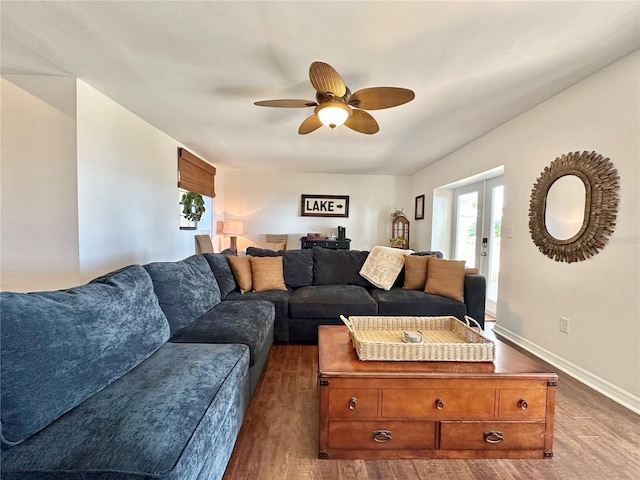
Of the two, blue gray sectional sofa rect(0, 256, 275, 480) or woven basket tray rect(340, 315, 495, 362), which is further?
woven basket tray rect(340, 315, 495, 362)

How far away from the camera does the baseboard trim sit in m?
1.85

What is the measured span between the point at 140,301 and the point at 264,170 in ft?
16.2

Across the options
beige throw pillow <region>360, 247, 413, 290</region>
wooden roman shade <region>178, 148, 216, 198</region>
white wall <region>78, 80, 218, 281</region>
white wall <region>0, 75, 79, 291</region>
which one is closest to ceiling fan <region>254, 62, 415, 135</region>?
beige throw pillow <region>360, 247, 413, 290</region>

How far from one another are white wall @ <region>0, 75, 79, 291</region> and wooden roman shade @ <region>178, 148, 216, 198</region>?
1776 mm

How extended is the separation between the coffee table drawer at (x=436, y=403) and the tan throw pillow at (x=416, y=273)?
5.62 ft

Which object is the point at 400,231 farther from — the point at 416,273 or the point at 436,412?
the point at 436,412

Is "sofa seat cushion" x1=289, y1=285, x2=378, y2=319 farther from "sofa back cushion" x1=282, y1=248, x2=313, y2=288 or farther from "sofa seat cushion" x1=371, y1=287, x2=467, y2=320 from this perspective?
"sofa back cushion" x1=282, y1=248, x2=313, y2=288

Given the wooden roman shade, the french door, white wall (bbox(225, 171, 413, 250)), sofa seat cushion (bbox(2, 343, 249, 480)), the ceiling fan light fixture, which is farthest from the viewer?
white wall (bbox(225, 171, 413, 250))

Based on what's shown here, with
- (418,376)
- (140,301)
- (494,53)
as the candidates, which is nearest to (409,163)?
(494,53)

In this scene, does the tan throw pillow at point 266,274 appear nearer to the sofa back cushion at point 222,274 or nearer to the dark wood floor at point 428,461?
the sofa back cushion at point 222,274

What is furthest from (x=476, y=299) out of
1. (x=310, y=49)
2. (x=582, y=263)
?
(x=310, y=49)

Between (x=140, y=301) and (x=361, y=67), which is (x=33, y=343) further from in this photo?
(x=361, y=67)

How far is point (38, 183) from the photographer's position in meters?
2.45

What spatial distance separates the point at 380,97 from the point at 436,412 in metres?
1.98
